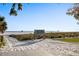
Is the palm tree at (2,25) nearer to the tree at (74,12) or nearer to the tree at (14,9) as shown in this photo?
the tree at (14,9)

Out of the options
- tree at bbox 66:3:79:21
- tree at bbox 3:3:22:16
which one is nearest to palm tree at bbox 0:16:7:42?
tree at bbox 3:3:22:16

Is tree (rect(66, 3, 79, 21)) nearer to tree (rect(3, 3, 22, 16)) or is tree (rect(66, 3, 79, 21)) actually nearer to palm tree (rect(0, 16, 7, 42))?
tree (rect(3, 3, 22, 16))

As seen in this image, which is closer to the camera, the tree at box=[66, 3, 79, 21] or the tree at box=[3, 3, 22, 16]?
the tree at box=[3, 3, 22, 16]

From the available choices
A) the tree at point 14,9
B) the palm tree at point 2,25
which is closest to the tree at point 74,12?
the tree at point 14,9

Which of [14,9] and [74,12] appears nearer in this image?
[14,9]

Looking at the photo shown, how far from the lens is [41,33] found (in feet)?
12.6

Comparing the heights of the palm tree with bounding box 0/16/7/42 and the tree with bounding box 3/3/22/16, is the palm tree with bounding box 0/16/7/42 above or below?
below

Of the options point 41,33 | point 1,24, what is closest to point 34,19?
point 41,33

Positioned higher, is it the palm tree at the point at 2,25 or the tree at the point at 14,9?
the tree at the point at 14,9

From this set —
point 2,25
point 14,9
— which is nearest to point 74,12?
point 14,9

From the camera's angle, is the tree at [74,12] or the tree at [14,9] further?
the tree at [74,12]

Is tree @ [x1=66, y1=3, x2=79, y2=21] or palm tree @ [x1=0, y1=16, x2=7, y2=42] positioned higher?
tree @ [x1=66, y1=3, x2=79, y2=21]

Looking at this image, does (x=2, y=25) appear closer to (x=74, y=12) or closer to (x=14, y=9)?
(x=14, y=9)

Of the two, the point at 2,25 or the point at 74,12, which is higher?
the point at 74,12
